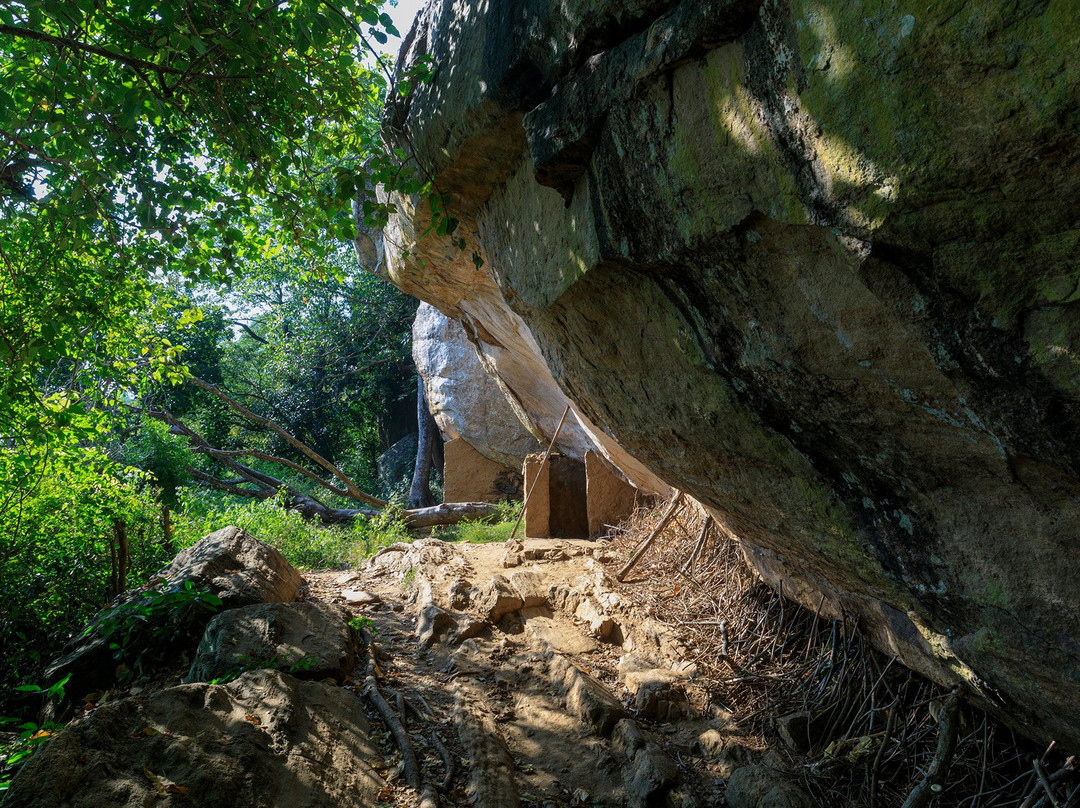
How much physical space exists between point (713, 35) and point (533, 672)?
356cm

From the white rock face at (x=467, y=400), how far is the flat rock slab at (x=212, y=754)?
851 cm

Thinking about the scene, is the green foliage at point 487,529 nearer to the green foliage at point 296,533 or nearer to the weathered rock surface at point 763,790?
the green foliage at point 296,533

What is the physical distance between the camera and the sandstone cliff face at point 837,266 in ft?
4.58

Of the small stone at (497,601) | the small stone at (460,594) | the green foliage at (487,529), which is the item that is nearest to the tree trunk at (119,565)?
the small stone at (460,594)

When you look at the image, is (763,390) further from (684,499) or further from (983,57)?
A: (684,499)

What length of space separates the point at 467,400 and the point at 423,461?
103 inches

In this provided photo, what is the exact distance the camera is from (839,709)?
3441mm

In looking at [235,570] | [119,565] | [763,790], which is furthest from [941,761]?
[119,565]

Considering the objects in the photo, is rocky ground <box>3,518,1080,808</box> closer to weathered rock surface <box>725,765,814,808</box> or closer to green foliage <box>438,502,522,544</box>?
weathered rock surface <box>725,765,814,808</box>

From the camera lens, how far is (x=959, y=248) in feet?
4.95

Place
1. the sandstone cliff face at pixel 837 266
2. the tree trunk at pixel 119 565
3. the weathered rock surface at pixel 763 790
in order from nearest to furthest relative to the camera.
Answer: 1. the sandstone cliff face at pixel 837 266
2. the weathered rock surface at pixel 763 790
3. the tree trunk at pixel 119 565

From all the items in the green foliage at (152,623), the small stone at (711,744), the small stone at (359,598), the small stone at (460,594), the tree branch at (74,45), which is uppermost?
the tree branch at (74,45)

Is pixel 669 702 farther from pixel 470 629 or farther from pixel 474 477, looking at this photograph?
pixel 474 477

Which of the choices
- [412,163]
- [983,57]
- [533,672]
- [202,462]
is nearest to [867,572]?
[983,57]
